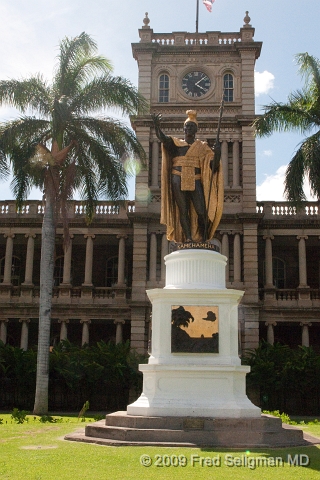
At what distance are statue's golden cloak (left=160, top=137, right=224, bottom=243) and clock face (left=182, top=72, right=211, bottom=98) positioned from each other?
2155cm

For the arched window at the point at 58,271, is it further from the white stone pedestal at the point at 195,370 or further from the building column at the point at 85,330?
the white stone pedestal at the point at 195,370

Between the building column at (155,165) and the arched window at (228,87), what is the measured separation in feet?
14.6

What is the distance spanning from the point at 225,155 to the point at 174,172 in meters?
20.0

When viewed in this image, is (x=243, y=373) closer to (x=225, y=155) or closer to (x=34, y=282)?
(x=225, y=155)

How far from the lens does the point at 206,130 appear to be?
31.2 metres

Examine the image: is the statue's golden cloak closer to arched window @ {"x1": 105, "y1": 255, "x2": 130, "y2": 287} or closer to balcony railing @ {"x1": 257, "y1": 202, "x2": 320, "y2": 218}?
balcony railing @ {"x1": 257, "y1": 202, "x2": 320, "y2": 218}

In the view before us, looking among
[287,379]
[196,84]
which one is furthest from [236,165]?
[287,379]

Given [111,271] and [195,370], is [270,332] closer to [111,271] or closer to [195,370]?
[111,271]

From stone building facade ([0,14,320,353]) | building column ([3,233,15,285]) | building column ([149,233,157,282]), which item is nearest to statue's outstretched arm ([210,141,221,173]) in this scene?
stone building facade ([0,14,320,353])

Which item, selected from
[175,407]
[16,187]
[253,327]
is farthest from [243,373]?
[253,327]

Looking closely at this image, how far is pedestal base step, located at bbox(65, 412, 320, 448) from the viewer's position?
899 cm

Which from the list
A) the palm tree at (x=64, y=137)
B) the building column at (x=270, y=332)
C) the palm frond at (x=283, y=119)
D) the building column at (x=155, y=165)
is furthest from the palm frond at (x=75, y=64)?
the building column at (x=270, y=332)

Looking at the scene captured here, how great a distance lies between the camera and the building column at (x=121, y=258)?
30891 mm

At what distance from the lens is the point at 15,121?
826 inches
